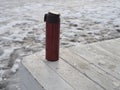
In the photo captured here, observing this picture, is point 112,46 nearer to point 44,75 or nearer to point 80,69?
point 80,69

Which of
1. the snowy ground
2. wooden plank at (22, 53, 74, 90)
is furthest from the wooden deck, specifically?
the snowy ground

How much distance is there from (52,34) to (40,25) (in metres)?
2.43

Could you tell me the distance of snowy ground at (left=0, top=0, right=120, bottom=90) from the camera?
321 centimetres

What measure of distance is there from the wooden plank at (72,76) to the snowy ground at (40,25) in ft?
2.02

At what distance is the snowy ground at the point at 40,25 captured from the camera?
3.21m

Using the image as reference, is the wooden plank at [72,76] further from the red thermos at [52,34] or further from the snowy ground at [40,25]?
the snowy ground at [40,25]

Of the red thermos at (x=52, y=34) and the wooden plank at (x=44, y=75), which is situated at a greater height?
the red thermos at (x=52, y=34)

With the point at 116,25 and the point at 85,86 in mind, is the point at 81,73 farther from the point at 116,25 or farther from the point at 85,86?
the point at 116,25

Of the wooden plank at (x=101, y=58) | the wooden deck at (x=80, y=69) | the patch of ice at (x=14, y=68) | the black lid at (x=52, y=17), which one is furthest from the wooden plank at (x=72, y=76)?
the patch of ice at (x=14, y=68)

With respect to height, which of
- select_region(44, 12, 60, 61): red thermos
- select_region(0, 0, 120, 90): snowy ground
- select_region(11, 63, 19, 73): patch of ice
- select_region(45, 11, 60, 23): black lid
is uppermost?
select_region(45, 11, 60, 23): black lid

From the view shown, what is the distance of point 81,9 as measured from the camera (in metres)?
5.90

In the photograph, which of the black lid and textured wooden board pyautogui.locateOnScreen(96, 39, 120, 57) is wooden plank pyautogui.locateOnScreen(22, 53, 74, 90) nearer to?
the black lid

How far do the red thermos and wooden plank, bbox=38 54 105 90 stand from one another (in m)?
0.07

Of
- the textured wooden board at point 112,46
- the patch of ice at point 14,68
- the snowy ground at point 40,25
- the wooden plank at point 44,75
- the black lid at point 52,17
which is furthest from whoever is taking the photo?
the snowy ground at point 40,25
